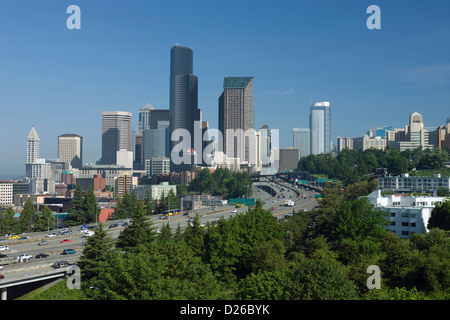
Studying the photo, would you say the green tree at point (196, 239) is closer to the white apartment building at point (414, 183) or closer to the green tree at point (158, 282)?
the green tree at point (158, 282)

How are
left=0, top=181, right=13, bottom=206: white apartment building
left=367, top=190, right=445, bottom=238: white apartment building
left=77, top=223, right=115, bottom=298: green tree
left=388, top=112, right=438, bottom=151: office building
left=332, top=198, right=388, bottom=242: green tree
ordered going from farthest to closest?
left=0, top=181, right=13, bottom=206: white apartment building
left=388, top=112, right=438, bottom=151: office building
left=367, top=190, right=445, bottom=238: white apartment building
left=332, top=198, right=388, bottom=242: green tree
left=77, top=223, right=115, bottom=298: green tree

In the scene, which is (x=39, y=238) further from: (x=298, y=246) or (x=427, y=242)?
(x=427, y=242)

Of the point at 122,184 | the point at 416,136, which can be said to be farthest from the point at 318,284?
the point at 416,136

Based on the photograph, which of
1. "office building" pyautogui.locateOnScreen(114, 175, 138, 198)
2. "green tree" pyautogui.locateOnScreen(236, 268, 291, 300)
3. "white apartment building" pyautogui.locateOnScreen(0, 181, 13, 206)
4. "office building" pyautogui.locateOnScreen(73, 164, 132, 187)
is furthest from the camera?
"office building" pyautogui.locateOnScreen(73, 164, 132, 187)

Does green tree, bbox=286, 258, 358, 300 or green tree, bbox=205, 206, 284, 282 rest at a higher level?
green tree, bbox=286, 258, 358, 300

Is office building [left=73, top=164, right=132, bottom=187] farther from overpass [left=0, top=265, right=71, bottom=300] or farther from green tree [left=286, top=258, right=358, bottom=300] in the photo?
green tree [left=286, top=258, right=358, bottom=300]

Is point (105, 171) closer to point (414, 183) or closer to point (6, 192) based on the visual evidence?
point (6, 192)

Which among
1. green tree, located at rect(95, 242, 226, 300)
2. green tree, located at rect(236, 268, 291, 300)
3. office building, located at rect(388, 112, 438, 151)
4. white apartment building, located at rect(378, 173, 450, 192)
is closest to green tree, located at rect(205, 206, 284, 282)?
green tree, located at rect(95, 242, 226, 300)

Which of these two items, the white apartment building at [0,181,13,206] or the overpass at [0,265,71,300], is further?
→ the white apartment building at [0,181,13,206]
